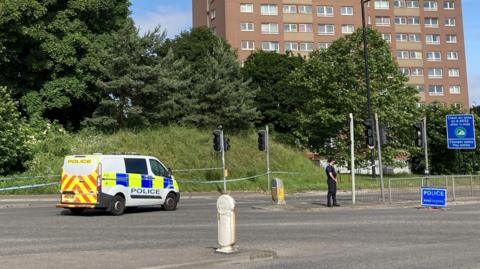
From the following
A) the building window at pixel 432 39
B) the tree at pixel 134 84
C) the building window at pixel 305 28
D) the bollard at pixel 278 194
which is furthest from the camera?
the building window at pixel 432 39

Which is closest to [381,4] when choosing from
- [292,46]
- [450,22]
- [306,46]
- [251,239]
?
[450,22]

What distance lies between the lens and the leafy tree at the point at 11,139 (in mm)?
Answer: 30750

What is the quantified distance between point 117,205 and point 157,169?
8.17 ft

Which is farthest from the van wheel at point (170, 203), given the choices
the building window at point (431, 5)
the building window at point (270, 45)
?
the building window at point (431, 5)

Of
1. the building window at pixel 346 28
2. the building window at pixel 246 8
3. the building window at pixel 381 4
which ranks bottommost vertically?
the building window at pixel 346 28

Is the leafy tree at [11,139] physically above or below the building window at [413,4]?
below

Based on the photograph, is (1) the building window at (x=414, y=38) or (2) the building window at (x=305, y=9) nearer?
(2) the building window at (x=305, y=9)

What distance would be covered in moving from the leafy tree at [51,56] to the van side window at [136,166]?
18196mm

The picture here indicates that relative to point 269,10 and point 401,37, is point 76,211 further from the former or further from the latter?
point 401,37

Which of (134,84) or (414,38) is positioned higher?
(414,38)

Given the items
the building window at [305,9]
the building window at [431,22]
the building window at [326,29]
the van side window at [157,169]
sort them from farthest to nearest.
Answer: the building window at [431,22]
the building window at [326,29]
the building window at [305,9]
the van side window at [157,169]

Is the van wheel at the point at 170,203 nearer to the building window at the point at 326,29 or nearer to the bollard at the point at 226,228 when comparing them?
the bollard at the point at 226,228

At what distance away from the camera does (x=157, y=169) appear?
2169cm

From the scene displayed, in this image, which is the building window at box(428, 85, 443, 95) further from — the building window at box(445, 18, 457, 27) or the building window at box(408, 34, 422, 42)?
the building window at box(445, 18, 457, 27)
